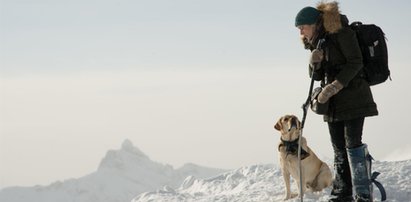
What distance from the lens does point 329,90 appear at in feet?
20.2

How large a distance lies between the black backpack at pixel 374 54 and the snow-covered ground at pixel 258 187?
2.28 metres

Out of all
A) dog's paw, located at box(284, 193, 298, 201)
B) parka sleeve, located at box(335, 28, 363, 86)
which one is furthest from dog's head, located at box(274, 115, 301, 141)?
parka sleeve, located at box(335, 28, 363, 86)

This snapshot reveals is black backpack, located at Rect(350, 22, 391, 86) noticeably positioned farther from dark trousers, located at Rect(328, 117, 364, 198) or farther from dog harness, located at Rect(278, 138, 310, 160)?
dog harness, located at Rect(278, 138, 310, 160)

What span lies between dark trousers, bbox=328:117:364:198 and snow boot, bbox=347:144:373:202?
8 centimetres

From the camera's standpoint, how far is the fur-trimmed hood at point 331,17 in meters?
6.19

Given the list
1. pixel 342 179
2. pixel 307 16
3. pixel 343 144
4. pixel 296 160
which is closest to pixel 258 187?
pixel 296 160

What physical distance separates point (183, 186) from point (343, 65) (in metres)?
9.29

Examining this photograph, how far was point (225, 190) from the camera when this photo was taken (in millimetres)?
11891

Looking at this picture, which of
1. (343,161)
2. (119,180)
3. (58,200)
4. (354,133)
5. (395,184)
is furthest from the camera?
(119,180)

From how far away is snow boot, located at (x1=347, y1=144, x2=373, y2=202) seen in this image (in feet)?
20.7

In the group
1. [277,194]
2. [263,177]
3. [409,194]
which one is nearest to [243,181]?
[263,177]

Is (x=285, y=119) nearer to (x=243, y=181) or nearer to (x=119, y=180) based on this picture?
(x=243, y=181)

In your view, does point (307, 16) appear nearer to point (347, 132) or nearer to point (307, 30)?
point (307, 30)

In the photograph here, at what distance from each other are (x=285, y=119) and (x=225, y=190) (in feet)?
13.0
